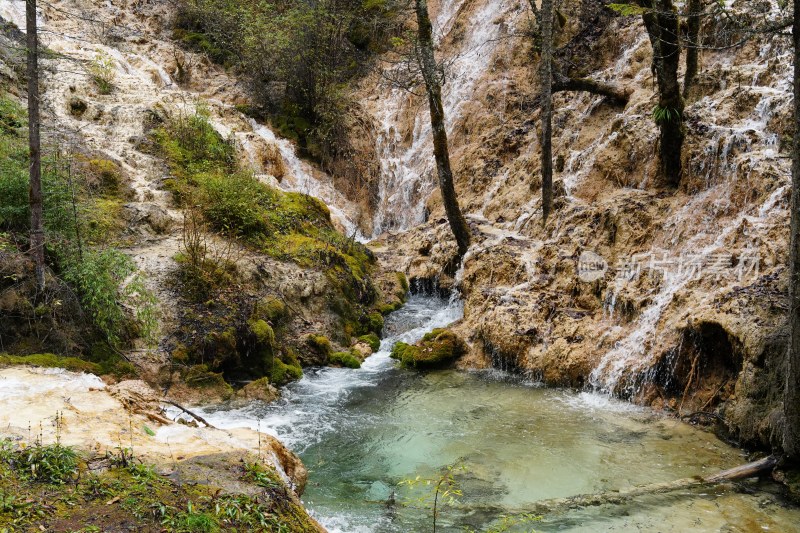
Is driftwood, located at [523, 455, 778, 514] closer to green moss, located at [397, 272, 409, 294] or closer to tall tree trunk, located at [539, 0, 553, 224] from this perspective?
tall tree trunk, located at [539, 0, 553, 224]

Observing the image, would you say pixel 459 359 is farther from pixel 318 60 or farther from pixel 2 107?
pixel 318 60

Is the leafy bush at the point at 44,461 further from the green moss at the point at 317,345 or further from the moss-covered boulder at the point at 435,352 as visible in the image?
the moss-covered boulder at the point at 435,352

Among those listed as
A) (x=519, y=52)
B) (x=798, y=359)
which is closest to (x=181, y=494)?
(x=798, y=359)

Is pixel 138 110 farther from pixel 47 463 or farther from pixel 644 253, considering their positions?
pixel 644 253

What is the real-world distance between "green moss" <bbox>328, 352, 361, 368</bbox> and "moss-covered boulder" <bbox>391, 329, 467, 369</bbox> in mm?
963

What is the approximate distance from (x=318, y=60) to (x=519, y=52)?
7728mm

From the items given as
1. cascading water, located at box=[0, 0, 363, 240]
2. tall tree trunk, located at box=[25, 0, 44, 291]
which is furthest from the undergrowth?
cascading water, located at box=[0, 0, 363, 240]

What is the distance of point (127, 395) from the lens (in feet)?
20.0

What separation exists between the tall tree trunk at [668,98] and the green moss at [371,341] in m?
7.16

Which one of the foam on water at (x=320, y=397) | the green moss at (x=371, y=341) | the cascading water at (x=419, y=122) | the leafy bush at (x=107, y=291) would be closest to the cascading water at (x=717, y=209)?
the foam on water at (x=320, y=397)

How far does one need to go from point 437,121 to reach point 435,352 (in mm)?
5575

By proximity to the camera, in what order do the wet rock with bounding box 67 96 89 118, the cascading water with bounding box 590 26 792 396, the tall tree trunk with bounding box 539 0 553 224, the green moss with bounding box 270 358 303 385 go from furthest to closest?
the wet rock with bounding box 67 96 89 118, the tall tree trunk with bounding box 539 0 553 224, the green moss with bounding box 270 358 303 385, the cascading water with bounding box 590 26 792 396

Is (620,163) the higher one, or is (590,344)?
(620,163)

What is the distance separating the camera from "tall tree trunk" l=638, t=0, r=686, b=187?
10.2 metres
